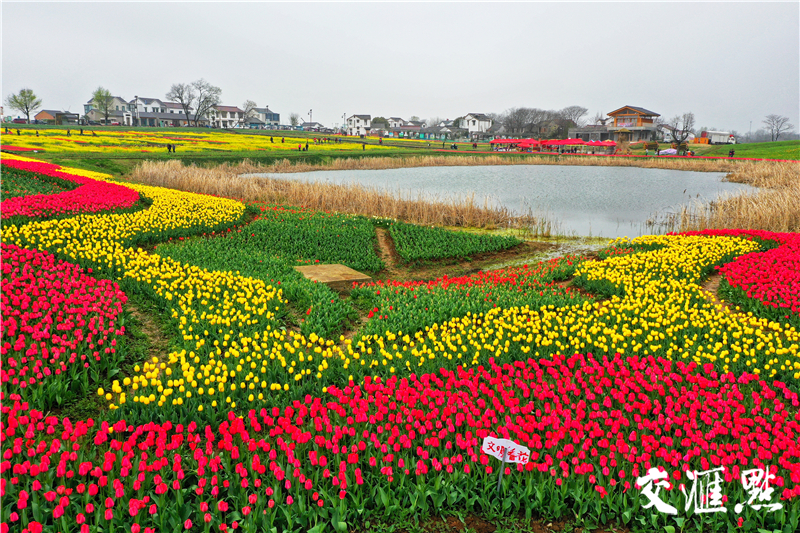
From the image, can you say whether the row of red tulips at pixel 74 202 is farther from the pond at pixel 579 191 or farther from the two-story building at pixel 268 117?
the two-story building at pixel 268 117

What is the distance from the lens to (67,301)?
7684 mm

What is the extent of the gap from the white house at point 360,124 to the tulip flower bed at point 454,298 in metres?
134

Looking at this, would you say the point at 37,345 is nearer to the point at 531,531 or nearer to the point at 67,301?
the point at 67,301

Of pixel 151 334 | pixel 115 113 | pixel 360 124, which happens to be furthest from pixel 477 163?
pixel 115 113

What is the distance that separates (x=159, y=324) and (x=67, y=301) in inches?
50.3

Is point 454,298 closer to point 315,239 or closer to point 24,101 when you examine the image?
point 315,239

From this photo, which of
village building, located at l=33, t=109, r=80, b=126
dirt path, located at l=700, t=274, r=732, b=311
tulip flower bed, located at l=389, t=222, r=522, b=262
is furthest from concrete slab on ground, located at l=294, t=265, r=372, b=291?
village building, located at l=33, t=109, r=80, b=126

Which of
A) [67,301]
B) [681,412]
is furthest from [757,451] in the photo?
[67,301]

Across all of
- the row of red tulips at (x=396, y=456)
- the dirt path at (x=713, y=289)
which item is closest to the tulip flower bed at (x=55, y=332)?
the row of red tulips at (x=396, y=456)

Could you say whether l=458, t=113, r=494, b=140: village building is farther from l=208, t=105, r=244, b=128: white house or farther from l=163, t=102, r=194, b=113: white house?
l=163, t=102, r=194, b=113: white house

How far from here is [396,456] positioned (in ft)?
16.2

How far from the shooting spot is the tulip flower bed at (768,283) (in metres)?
9.00

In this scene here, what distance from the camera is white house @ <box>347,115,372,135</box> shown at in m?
141

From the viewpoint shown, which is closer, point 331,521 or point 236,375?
point 331,521
